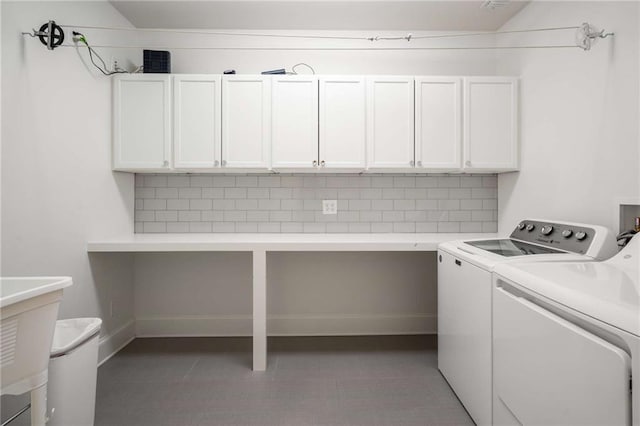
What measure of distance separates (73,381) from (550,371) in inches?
76.7

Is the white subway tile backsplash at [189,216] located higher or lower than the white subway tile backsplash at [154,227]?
higher

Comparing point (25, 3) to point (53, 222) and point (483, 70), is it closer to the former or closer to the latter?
point (53, 222)

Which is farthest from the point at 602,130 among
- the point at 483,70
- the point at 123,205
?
the point at 123,205

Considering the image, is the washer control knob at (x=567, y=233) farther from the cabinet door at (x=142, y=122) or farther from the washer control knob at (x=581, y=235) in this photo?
the cabinet door at (x=142, y=122)

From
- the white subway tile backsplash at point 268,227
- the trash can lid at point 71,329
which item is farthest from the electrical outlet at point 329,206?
the trash can lid at point 71,329

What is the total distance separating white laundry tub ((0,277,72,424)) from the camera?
3.51 ft

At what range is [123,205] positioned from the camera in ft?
8.98

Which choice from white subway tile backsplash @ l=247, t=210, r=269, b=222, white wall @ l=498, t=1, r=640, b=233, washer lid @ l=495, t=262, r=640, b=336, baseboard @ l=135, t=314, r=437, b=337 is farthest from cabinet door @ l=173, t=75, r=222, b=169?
white wall @ l=498, t=1, r=640, b=233

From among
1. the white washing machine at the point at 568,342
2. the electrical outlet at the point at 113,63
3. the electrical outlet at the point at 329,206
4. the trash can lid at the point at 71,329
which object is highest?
the electrical outlet at the point at 113,63

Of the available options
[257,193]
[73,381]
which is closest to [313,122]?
[257,193]

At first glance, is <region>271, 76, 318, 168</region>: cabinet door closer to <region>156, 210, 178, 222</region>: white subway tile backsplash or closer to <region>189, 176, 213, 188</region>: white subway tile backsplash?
<region>189, 176, 213, 188</region>: white subway tile backsplash

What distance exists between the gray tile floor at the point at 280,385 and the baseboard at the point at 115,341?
0.05 m

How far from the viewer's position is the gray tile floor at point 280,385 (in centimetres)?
184

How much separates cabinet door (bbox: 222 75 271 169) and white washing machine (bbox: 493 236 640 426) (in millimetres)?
1818
